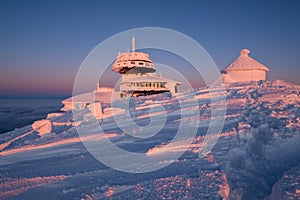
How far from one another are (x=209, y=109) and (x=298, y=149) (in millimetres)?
4838

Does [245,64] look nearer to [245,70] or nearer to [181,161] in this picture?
[245,70]

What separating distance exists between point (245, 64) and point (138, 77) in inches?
483

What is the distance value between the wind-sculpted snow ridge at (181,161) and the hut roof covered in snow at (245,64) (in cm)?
1558

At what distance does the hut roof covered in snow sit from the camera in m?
26.5

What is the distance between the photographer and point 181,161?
6215 millimetres

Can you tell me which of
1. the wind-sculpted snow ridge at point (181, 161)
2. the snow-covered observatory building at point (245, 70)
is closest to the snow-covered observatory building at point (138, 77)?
the snow-covered observatory building at point (245, 70)

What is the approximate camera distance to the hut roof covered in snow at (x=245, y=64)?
26547 millimetres

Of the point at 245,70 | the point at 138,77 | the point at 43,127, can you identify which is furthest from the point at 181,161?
the point at 138,77

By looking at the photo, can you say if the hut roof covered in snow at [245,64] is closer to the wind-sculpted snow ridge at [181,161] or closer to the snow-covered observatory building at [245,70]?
the snow-covered observatory building at [245,70]

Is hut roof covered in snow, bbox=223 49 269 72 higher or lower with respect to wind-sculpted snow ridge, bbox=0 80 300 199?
higher

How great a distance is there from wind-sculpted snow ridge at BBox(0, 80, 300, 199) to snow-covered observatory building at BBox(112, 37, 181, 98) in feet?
53.2

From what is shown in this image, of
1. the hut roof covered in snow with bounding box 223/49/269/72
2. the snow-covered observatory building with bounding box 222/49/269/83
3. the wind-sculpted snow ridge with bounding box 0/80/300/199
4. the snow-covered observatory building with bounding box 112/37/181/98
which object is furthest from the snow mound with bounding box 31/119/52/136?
the hut roof covered in snow with bounding box 223/49/269/72

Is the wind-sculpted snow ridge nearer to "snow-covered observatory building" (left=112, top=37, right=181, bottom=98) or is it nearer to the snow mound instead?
the snow mound

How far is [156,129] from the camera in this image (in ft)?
31.4
